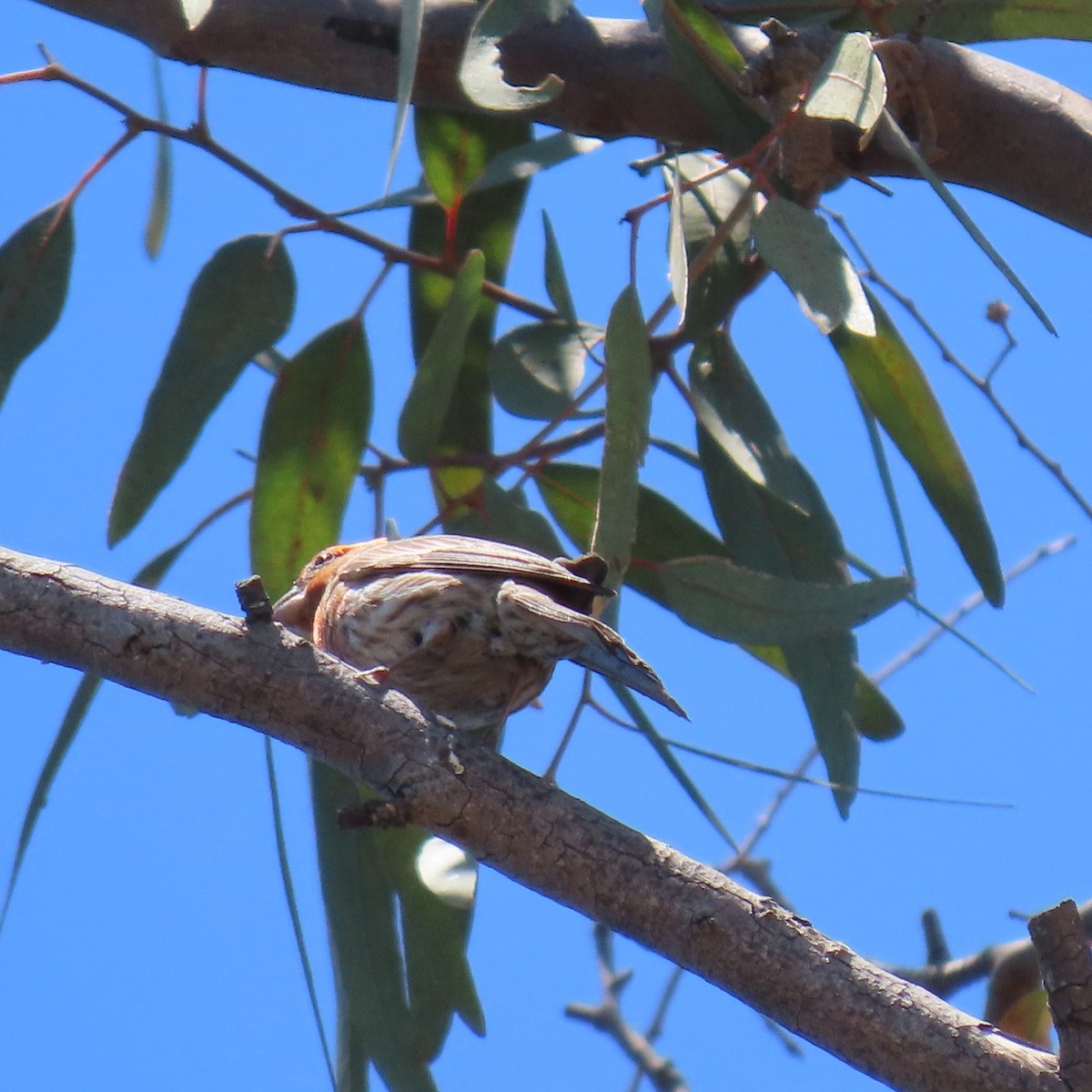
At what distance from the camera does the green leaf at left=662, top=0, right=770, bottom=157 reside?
2434 mm

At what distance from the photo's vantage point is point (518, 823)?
1.65 m

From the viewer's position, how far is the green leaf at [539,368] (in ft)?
9.01

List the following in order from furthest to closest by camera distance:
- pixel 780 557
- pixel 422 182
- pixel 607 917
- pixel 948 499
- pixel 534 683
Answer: pixel 422 182, pixel 780 557, pixel 948 499, pixel 534 683, pixel 607 917

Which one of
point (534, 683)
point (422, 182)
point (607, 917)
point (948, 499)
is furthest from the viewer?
point (422, 182)

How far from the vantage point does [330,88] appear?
2732 millimetres

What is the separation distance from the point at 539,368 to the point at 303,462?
1.65ft

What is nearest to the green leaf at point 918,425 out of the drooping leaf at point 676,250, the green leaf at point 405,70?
the drooping leaf at point 676,250

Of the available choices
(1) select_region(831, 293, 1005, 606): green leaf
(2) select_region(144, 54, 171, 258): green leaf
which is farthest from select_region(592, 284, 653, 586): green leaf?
(2) select_region(144, 54, 171, 258): green leaf

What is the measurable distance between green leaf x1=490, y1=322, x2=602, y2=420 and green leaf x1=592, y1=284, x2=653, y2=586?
46 cm

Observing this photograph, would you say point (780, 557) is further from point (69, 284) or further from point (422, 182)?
point (69, 284)

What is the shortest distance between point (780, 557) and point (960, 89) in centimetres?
92

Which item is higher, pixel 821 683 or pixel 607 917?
pixel 821 683

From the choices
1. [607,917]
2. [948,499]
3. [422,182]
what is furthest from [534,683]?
[422,182]

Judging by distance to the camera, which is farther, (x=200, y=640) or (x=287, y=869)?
(x=287, y=869)
